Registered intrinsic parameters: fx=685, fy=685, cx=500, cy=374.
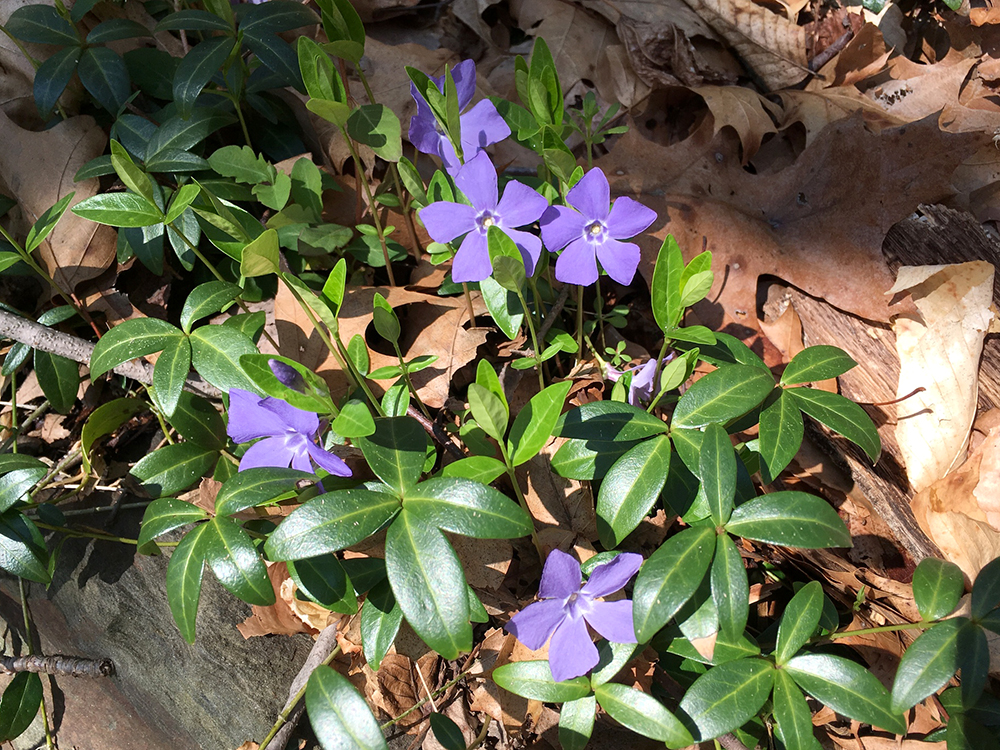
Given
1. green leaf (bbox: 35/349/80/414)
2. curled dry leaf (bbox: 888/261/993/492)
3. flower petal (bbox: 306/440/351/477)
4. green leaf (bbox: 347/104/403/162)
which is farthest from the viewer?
green leaf (bbox: 35/349/80/414)

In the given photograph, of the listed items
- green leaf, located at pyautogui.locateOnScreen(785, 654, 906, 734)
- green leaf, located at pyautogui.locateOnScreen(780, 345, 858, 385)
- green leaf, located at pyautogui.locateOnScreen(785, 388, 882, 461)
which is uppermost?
green leaf, located at pyautogui.locateOnScreen(780, 345, 858, 385)

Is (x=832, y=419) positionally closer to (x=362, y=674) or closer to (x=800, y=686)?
(x=800, y=686)

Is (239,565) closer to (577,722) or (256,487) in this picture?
(256,487)

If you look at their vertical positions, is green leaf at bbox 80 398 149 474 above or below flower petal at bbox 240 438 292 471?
below

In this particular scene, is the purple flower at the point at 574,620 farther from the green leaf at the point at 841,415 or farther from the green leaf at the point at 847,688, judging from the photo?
the green leaf at the point at 841,415

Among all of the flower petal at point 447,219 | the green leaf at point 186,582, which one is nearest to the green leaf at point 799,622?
the flower petal at point 447,219

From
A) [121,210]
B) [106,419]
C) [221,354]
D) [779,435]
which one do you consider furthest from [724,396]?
[106,419]

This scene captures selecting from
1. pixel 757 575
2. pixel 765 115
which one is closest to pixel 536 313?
pixel 757 575

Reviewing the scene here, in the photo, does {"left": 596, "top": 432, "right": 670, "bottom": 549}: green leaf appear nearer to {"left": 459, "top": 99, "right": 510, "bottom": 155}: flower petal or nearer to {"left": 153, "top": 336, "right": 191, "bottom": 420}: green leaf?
{"left": 459, "top": 99, "right": 510, "bottom": 155}: flower petal

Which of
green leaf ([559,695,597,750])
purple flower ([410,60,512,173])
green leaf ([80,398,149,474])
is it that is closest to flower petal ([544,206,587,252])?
purple flower ([410,60,512,173])
